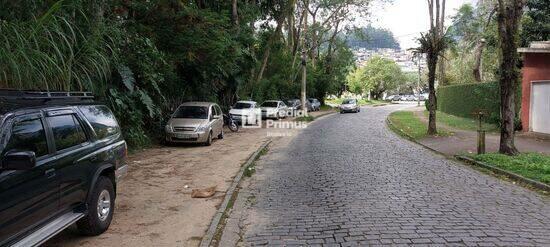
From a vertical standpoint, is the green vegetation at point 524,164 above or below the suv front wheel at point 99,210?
below

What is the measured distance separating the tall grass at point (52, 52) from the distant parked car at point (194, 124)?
6.32m

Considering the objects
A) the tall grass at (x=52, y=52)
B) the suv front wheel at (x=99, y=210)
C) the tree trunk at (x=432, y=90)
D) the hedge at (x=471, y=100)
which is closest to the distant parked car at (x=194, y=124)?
the tall grass at (x=52, y=52)

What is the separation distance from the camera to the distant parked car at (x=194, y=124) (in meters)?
16.3

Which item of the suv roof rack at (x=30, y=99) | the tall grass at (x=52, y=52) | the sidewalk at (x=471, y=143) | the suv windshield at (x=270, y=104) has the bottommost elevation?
the sidewalk at (x=471, y=143)

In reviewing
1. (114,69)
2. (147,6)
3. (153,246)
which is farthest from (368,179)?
(147,6)

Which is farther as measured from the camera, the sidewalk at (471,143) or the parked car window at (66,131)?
the sidewalk at (471,143)

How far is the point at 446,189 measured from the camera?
29.3ft

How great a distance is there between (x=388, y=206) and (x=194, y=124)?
10181 mm

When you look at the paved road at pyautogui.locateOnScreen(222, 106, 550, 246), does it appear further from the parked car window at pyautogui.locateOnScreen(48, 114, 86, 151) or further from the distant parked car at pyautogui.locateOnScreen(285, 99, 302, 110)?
the distant parked car at pyautogui.locateOnScreen(285, 99, 302, 110)

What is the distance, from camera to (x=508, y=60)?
41.5 feet

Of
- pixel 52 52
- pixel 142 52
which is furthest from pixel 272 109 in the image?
pixel 52 52

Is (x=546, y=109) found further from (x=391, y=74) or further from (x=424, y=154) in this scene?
(x=391, y=74)

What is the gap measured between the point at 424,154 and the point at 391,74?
75.6 m

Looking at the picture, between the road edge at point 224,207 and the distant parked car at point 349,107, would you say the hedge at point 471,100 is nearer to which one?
the distant parked car at point 349,107
